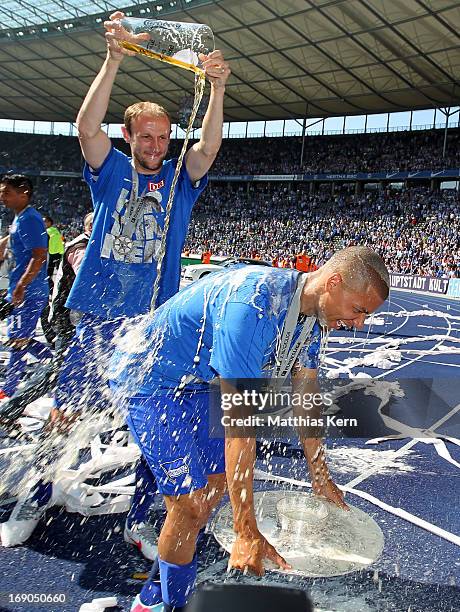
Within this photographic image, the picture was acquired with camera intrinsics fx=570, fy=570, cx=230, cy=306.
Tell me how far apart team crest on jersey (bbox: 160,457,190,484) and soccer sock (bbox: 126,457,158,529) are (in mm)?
788

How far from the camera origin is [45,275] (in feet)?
15.2

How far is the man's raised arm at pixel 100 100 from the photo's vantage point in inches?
104

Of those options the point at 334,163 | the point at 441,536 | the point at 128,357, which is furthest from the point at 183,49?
the point at 334,163

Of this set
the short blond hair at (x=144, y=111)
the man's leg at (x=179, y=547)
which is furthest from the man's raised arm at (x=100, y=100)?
the man's leg at (x=179, y=547)

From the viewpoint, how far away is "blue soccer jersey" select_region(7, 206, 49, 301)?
14.5 ft

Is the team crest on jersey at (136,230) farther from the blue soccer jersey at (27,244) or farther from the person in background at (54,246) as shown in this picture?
the person in background at (54,246)

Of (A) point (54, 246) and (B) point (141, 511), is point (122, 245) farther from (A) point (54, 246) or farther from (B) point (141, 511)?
(A) point (54, 246)

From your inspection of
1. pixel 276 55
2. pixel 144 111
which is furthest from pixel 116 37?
pixel 276 55

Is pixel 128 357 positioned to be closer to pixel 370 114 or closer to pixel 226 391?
pixel 226 391

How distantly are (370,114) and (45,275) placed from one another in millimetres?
43701

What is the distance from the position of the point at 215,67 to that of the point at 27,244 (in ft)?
7.66

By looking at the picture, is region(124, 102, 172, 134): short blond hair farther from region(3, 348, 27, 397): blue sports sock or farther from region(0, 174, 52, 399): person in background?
region(3, 348, 27, 397): blue sports sock

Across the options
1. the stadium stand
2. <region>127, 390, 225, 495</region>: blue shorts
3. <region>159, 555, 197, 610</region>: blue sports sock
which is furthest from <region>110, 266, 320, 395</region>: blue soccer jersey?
the stadium stand

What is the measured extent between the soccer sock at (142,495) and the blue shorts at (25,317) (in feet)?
6.77
